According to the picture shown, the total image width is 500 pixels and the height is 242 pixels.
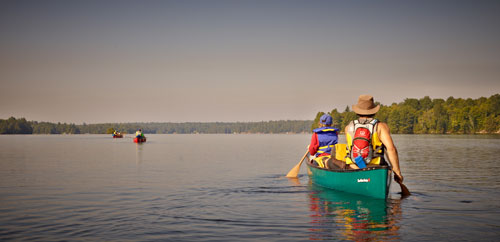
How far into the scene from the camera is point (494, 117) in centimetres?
16038

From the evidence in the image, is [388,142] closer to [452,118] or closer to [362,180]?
[362,180]

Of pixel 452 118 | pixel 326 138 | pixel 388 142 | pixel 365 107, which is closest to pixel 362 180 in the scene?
pixel 388 142

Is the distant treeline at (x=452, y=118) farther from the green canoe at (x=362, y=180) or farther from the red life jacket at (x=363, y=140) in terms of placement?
the red life jacket at (x=363, y=140)

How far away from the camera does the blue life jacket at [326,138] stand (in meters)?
16.9

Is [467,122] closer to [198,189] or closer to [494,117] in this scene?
[494,117]

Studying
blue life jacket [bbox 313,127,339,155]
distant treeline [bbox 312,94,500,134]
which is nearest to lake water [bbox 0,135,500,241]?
blue life jacket [bbox 313,127,339,155]

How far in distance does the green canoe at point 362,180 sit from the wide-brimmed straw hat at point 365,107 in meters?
1.69

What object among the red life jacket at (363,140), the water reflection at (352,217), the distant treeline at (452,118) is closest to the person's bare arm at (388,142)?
the red life jacket at (363,140)

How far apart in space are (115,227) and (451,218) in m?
8.56

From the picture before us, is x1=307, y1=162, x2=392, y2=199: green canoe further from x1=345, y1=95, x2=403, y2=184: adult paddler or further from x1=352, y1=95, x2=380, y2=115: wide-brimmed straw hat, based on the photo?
x1=352, y1=95, x2=380, y2=115: wide-brimmed straw hat

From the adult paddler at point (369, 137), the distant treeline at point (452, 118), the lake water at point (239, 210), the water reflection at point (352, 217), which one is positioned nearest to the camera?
the water reflection at point (352, 217)

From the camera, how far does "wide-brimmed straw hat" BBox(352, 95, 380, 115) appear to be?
42.9 feet

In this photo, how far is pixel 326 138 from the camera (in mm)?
17031

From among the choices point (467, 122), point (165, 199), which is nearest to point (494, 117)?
point (467, 122)
